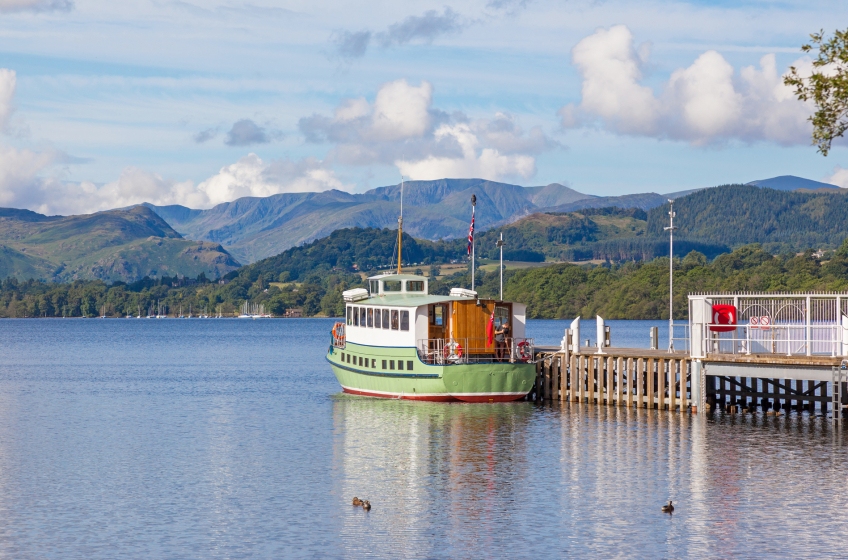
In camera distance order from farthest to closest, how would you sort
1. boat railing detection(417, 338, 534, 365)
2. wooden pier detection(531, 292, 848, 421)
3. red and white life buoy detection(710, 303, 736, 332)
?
boat railing detection(417, 338, 534, 365), red and white life buoy detection(710, 303, 736, 332), wooden pier detection(531, 292, 848, 421)

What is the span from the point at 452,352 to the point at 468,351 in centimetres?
81

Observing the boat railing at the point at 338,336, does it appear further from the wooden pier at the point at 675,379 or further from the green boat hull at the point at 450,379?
the wooden pier at the point at 675,379

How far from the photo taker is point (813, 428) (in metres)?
48.0

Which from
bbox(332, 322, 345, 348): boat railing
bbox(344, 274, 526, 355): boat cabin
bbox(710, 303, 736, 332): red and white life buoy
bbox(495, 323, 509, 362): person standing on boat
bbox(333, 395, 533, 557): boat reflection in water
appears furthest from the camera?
bbox(332, 322, 345, 348): boat railing

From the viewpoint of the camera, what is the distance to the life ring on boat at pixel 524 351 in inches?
2174

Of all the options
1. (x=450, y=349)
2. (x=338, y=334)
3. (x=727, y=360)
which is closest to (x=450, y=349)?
(x=450, y=349)

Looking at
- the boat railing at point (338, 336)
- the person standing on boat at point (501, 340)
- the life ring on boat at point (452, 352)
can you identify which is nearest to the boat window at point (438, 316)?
the life ring on boat at point (452, 352)

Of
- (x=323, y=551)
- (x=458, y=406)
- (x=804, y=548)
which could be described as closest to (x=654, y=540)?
(x=804, y=548)

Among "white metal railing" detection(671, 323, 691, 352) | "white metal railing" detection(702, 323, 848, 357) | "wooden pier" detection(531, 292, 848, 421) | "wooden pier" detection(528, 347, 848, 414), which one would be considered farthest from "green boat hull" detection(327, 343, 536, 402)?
"white metal railing" detection(702, 323, 848, 357)

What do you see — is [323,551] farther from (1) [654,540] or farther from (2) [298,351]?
(2) [298,351]

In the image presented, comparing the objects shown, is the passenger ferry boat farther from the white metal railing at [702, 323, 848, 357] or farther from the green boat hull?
the white metal railing at [702, 323, 848, 357]

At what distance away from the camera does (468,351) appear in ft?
178

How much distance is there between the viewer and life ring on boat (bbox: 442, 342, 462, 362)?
54.0 m

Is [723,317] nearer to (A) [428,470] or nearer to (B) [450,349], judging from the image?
(B) [450,349]
